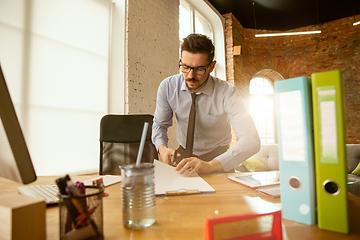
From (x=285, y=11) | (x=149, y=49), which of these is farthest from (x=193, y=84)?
(x=285, y=11)

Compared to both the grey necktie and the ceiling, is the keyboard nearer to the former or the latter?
the grey necktie

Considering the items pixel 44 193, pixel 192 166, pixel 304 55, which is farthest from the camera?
pixel 304 55

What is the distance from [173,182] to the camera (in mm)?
922

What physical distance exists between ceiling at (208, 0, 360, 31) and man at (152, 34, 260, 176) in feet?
14.6

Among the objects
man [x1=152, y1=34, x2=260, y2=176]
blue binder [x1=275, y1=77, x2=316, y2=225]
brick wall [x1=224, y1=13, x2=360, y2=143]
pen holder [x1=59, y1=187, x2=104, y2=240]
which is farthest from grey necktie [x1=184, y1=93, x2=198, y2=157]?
brick wall [x1=224, y1=13, x2=360, y2=143]

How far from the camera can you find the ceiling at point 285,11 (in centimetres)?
553

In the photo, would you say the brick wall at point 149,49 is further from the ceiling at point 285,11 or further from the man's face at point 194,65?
the ceiling at point 285,11

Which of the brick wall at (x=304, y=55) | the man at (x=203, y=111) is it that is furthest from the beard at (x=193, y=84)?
the brick wall at (x=304, y=55)

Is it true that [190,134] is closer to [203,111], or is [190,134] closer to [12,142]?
[203,111]

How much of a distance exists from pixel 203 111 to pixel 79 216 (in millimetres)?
1368

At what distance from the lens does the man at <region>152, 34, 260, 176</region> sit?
148cm

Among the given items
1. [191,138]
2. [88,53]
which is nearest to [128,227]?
[191,138]

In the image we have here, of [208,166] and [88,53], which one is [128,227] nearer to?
[208,166]

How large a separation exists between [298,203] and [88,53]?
9.31ft
